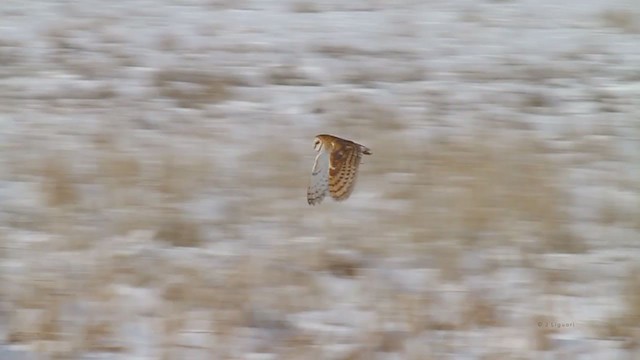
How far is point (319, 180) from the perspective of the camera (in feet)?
15.6

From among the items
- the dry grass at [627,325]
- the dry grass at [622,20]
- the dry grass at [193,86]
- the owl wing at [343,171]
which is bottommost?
the dry grass at [627,325]

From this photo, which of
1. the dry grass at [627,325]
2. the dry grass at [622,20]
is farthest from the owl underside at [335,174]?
the dry grass at [622,20]

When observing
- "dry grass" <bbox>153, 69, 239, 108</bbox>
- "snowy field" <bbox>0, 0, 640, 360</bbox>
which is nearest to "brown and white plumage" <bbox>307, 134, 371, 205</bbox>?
"snowy field" <bbox>0, 0, 640, 360</bbox>

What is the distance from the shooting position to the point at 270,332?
4.11 m

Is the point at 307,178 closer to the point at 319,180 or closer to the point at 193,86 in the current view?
the point at 319,180

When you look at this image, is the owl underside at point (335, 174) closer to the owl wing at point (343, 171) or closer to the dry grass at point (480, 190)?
the owl wing at point (343, 171)

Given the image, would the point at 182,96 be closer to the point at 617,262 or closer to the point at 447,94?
the point at 447,94

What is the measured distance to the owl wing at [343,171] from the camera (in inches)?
184

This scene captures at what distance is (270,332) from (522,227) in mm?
1328

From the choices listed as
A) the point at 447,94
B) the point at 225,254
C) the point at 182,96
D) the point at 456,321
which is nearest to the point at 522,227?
the point at 456,321

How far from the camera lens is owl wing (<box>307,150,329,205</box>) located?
15.1ft

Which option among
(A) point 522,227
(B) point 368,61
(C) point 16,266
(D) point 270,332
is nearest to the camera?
(D) point 270,332

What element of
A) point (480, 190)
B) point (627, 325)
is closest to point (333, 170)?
point (480, 190)

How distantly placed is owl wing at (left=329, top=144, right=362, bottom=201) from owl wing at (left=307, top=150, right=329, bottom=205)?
2 cm
